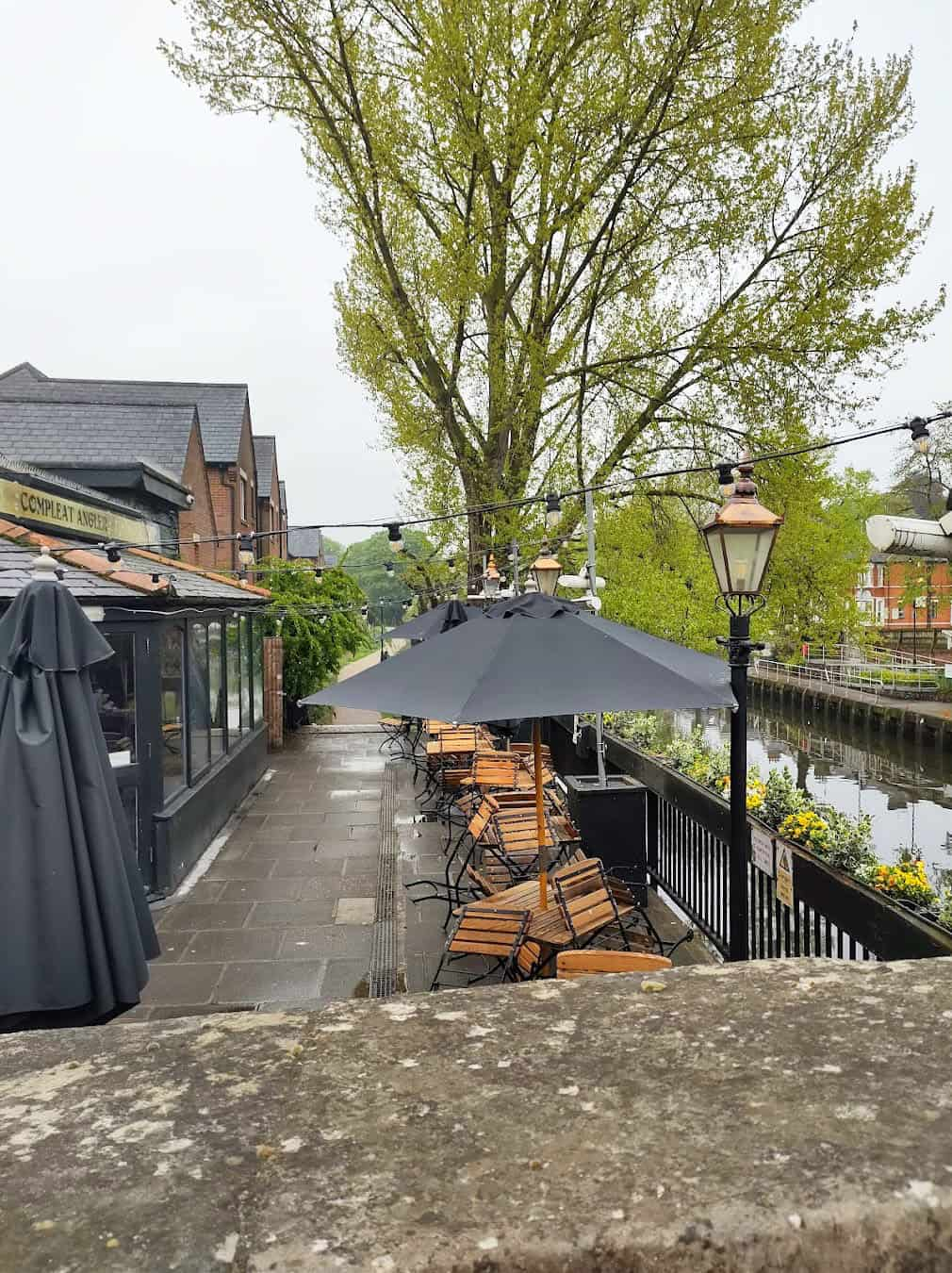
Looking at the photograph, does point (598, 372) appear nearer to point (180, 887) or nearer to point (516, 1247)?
point (180, 887)

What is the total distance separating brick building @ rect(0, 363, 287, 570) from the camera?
15047mm

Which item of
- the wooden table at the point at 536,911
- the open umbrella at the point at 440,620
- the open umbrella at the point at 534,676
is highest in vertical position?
the open umbrella at the point at 440,620

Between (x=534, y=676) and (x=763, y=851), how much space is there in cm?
208

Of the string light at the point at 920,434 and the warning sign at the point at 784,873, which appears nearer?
the string light at the point at 920,434

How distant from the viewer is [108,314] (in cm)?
8981

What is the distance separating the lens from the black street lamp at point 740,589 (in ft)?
15.2

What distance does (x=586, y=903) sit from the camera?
521 centimetres

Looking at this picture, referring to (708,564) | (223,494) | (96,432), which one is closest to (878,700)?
(708,564)

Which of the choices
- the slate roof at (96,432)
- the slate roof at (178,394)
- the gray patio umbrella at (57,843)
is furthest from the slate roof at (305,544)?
the gray patio umbrella at (57,843)

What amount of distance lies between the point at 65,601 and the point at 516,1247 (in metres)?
3.55

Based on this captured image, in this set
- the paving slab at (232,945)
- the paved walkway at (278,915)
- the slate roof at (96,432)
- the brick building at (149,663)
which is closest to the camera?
the paved walkway at (278,915)

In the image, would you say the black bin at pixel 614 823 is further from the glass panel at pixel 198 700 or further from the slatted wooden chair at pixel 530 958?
the glass panel at pixel 198 700

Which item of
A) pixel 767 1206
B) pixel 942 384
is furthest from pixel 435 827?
pixel 942 384

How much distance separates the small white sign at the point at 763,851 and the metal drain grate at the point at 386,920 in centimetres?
248
